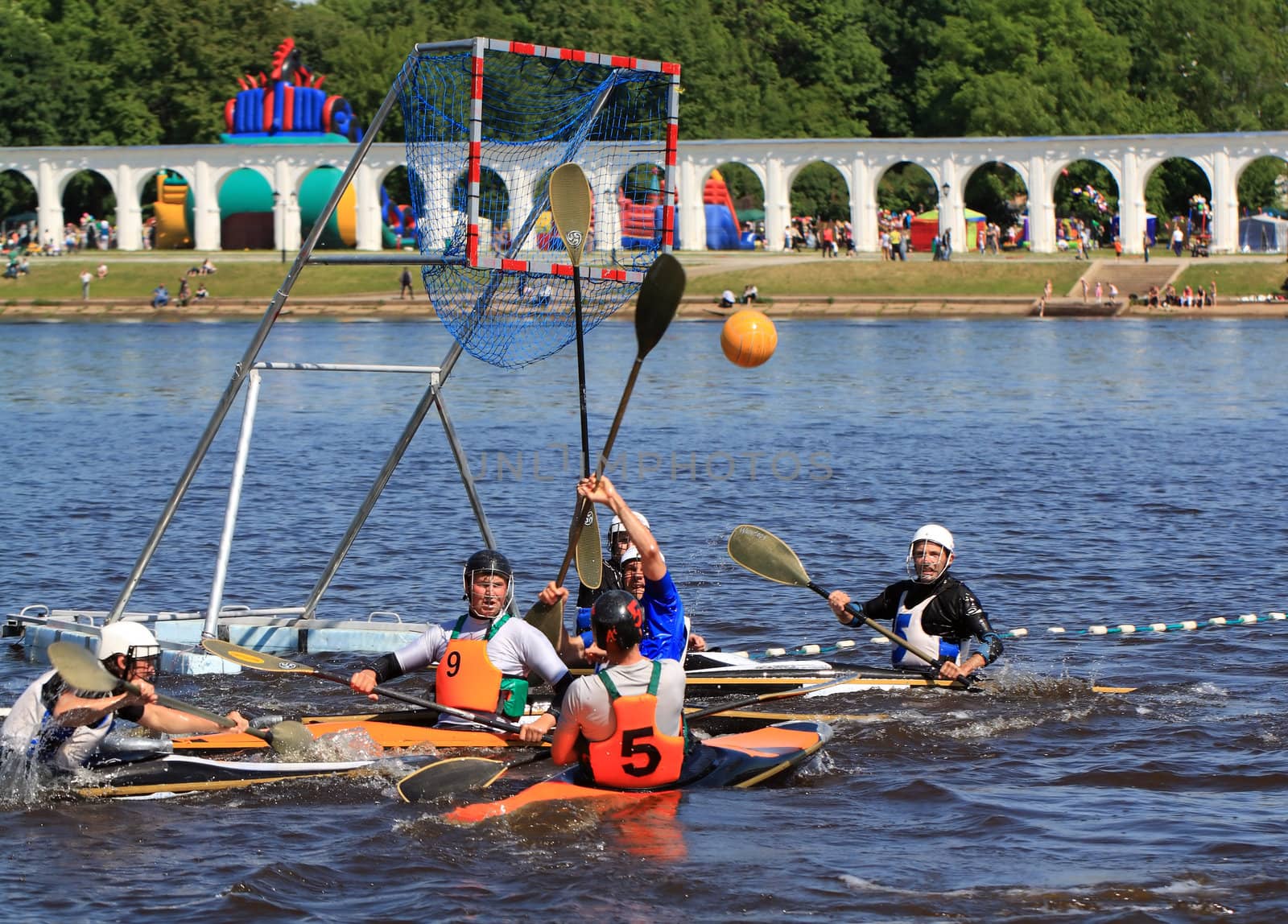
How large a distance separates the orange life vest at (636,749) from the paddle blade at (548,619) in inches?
61.3

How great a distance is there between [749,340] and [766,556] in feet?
5.13

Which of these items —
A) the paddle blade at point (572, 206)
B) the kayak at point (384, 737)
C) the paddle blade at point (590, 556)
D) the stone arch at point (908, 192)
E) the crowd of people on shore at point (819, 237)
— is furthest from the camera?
the stone arch at point (908, 192)

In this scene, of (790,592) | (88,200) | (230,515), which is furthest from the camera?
(88,200)

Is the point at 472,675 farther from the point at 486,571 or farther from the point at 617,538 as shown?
the point at 617,538

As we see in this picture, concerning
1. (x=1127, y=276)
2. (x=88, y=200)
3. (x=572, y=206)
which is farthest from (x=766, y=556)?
(x=88, y=200)

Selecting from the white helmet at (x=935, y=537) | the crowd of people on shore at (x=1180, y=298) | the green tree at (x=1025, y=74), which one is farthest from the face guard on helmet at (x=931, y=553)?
the green tree at (x=1025, y=74)

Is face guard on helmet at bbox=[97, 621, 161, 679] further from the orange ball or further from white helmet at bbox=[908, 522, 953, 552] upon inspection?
white helmet at bbox=[908, 522, 953, 552]

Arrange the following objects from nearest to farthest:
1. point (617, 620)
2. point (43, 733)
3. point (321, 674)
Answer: point (617, 620) → point (43, 733) → point (321, 674)

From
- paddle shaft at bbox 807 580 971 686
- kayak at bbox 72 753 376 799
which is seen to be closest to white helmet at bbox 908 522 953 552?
paddle shaft at bbox 807 580 971 686

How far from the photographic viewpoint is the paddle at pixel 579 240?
1066 centimetres

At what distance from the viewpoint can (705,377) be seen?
40438 millimetres

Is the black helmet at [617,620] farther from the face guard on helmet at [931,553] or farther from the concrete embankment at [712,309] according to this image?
the concrete embankment at [712,309]

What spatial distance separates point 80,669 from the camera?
29.1 feet

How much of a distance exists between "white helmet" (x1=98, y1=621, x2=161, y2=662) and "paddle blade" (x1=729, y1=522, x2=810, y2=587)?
4.42 m
